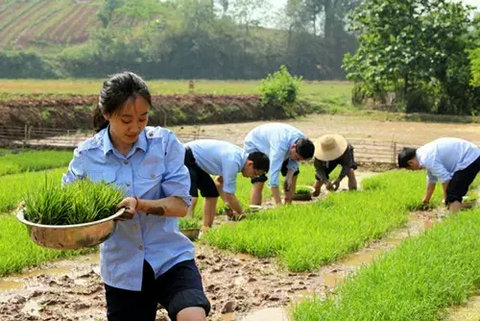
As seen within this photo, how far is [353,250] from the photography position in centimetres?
662

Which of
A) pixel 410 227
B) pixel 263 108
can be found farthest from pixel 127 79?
pixel 263 108

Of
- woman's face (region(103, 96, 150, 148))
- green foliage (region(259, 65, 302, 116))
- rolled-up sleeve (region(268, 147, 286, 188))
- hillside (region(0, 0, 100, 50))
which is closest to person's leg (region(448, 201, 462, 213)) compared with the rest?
rolled-up sleeve (region(268, 147, 286, 188))

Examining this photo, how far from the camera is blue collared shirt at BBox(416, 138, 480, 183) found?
7477 mm

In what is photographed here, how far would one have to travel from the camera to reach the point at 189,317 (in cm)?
254

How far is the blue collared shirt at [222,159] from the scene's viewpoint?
679 cm

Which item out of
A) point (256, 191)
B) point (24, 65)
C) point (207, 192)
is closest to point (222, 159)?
point (207, 192)

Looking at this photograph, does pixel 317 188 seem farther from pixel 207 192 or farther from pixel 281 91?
pixel 281 91

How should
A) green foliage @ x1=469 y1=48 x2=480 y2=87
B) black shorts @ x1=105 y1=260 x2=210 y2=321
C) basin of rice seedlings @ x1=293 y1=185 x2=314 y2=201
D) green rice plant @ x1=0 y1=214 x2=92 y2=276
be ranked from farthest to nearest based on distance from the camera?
green foliage @ x1=469 y1=48 x2=480 y2=87, basin of rice seedlings @ x1=293 y1=185 x2=314 y2=201, green rice plant @ x1=0 y1=214 x2=92 y2=276, black shorts @ x1=105 y1=260 x2=210 y2=321

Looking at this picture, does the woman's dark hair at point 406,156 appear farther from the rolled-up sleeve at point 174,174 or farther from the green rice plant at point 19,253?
the rolled-up sleeve at point 174,174

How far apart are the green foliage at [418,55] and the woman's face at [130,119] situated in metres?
30.5

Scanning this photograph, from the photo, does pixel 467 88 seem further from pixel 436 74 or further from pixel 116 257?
pixel 116 257

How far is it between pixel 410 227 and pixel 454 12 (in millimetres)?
27219

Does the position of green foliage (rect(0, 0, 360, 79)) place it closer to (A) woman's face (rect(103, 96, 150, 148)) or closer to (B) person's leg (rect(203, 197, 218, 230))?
(B) person's leg (rect(203, 197, 218, 230))

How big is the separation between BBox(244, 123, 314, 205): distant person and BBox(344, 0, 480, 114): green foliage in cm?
2464
